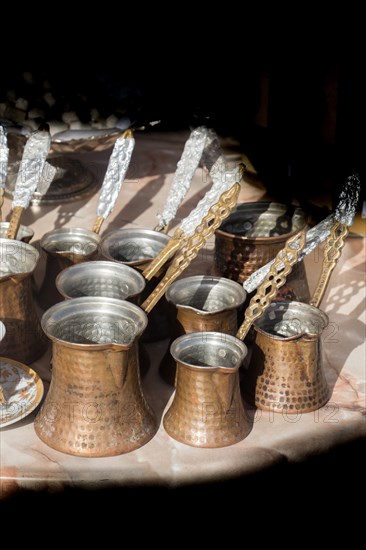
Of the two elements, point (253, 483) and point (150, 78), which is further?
point (150, 78)

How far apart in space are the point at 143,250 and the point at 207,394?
1.74 ft

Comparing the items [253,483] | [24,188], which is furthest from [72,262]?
[253,483]

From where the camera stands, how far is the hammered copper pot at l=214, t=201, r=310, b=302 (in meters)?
2.15

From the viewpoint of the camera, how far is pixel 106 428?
1781 mm

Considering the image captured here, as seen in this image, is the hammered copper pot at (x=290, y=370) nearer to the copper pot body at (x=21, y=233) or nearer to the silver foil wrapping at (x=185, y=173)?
the silver foil wrapping at (x=185, y=173)

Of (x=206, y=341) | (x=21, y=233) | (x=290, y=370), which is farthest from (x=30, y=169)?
(x=290, y=370)

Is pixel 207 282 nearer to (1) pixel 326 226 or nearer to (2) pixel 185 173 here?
(1) pixel 326 226

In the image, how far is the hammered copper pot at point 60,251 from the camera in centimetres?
216

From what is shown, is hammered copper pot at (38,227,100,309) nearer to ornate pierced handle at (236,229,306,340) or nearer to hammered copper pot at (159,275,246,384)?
hammered copper pot at (159,275,246,384)

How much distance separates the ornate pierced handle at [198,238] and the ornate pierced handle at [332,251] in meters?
0.21

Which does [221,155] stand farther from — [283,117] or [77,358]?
[77,358]

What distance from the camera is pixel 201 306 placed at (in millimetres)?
2055

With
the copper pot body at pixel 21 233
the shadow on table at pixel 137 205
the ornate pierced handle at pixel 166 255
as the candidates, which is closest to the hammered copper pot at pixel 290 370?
the ornate pierced handle at pixel 166 255

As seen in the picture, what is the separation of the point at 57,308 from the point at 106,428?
0.24 m
